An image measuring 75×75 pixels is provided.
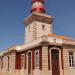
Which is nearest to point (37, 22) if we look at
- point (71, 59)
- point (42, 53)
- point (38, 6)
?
point (38, 6)

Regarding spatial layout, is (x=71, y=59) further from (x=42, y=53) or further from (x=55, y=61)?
(x=42, y=53)

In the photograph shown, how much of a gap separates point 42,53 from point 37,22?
412 inches

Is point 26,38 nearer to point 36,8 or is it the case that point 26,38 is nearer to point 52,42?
point 36,8

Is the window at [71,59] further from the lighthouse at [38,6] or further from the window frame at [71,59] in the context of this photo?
the lighthouse at [38,6]

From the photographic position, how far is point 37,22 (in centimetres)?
3428

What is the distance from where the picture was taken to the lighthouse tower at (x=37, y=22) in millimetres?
34031

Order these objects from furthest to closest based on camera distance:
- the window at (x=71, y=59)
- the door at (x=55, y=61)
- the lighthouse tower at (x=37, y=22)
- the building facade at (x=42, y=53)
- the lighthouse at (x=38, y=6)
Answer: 1. the lighthouse at (x=38, y=6)
2. the lighthouse tower at (x=37, y=22)
3. the window at (x=71, y=59)
4. the door at (x=55, y=61)
5. the building facade at (x=42, y=53)

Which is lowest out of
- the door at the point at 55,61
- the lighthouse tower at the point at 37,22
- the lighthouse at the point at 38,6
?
the door at the point at 55,61

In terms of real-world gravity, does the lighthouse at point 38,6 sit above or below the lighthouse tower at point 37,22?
above

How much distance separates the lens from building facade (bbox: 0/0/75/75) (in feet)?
82.3

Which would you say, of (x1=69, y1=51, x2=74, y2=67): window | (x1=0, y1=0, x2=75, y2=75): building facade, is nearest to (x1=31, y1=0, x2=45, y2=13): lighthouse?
(x1=0, y1=0, x2=75, y2=75): building facade

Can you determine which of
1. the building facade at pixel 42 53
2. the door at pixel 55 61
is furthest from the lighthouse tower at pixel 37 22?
the door at pixel 55 61

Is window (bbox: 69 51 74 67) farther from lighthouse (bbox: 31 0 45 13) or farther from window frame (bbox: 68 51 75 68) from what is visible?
lighthouse (bbox: 31 0 45 13)

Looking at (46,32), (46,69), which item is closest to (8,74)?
(46,32)
